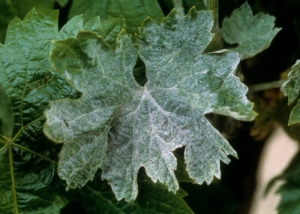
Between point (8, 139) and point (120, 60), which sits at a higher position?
point (120, 60)

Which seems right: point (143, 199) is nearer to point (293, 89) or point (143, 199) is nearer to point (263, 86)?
point (293, 89)

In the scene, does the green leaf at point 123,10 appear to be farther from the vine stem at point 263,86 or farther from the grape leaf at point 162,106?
the vine stem at point 263,86

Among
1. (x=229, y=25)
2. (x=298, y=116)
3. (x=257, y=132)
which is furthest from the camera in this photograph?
(x=257, y=132)

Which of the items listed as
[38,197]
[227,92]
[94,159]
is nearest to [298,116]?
[227,92]

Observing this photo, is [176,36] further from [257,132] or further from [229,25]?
[257,132]

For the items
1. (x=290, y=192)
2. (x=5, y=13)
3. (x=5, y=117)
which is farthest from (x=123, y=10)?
(x=290, y=192)

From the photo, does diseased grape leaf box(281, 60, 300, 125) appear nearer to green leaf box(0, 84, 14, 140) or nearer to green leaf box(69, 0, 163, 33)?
green leaf box(69, 0, 163, 33)
